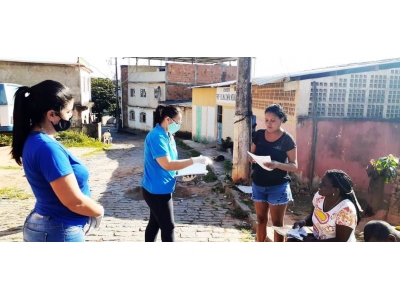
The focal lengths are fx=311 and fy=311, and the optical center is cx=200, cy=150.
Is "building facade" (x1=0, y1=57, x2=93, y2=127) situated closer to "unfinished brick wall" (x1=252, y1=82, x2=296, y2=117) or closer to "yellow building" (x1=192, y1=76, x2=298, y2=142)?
"yellow building" (x1=192, y1=76, x2=298, y2=142)

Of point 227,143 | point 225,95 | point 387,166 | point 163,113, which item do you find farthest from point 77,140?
point 225,95

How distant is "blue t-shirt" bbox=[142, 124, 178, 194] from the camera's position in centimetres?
196

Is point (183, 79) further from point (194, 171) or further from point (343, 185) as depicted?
point (343, 185)

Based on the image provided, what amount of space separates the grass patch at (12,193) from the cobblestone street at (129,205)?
51mm

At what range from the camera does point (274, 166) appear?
87.7 inches

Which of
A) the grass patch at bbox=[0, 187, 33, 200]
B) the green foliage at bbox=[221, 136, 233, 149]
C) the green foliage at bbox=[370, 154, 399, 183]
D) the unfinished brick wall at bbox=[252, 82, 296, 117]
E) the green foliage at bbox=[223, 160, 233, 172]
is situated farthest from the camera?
the green foliage at bbox=[221, 136, 233, 149]

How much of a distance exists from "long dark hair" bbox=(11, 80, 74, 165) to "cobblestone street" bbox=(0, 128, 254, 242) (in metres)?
1.02

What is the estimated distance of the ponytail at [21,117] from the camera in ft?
4.60

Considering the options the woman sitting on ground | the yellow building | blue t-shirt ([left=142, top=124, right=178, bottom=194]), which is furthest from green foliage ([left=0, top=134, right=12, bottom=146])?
the yellow building

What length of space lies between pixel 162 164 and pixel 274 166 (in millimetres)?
815

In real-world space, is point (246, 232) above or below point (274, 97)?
below

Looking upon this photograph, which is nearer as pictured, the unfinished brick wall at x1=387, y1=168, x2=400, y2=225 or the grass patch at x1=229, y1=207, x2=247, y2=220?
the unfinished brick wall at x1=387, y1=168, x2=400, y2=225
